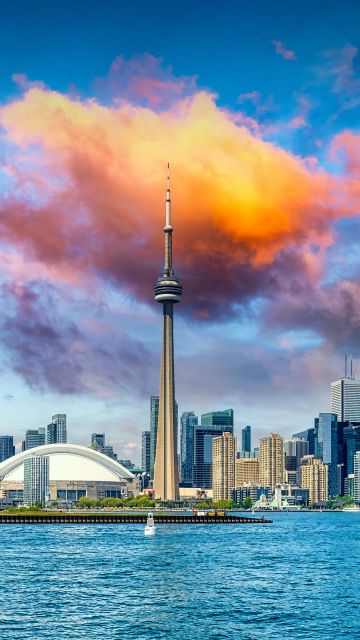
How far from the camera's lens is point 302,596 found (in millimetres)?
78125

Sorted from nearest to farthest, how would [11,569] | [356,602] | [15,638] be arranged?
[15,638]
[356,602]
[11,569]

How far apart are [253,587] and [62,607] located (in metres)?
19.7

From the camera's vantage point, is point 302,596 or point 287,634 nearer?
point 287,634

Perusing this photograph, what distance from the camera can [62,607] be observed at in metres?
69.9

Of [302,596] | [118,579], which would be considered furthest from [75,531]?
[302,596]

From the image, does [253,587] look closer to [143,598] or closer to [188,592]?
[188,592]

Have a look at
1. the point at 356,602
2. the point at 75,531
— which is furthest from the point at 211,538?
the point at 356,602

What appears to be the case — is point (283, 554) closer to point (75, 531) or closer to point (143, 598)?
point (143, 598)

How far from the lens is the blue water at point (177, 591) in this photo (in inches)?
2436

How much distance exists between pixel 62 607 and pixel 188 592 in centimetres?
1215

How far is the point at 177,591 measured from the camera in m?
78.4

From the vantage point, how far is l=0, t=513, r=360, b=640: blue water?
61875mm

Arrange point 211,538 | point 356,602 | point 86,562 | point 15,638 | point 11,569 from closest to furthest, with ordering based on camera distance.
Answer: point 15,638, point 356,602, point 11,569, point 86,562, point 211,538

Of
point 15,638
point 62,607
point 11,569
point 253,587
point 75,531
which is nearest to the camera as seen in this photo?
point 15,638
